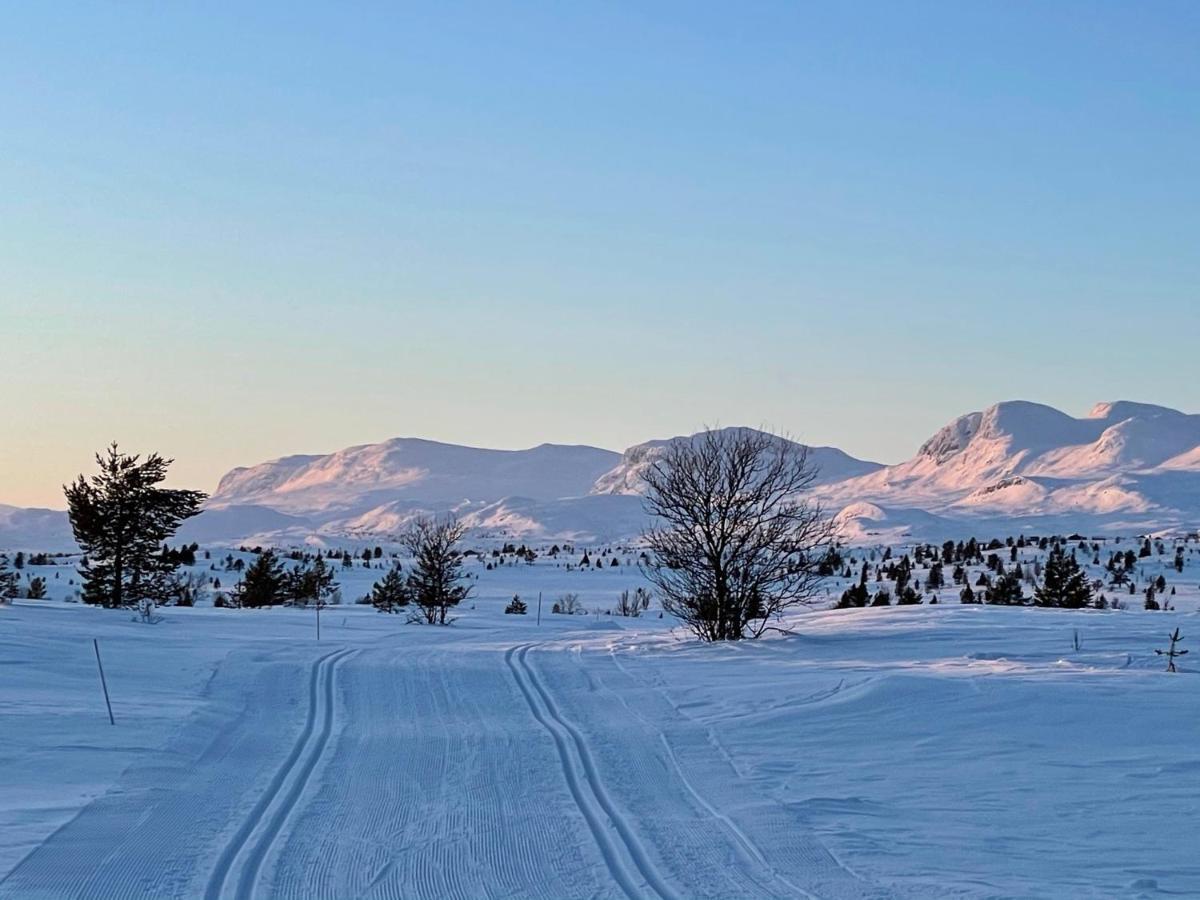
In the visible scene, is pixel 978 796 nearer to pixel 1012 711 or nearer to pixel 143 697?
pixel 1012 711

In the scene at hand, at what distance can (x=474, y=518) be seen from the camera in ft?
483

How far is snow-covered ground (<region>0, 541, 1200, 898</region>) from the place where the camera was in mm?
7930

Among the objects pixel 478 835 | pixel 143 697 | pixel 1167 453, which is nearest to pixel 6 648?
pixel 143 697

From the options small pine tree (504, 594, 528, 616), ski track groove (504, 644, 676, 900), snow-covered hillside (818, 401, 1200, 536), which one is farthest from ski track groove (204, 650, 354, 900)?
snow-covered hillside (818, 401, 1200, 536)

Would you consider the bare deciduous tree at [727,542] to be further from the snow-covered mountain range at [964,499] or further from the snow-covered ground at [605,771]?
the snow-covered mountain range at [964,499]

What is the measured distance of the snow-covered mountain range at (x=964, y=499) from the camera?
95.6 m

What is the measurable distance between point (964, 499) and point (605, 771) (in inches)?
4396

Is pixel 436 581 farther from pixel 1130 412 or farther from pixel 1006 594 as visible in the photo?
pixel 1130 412

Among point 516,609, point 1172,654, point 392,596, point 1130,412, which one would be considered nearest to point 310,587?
point 392,596

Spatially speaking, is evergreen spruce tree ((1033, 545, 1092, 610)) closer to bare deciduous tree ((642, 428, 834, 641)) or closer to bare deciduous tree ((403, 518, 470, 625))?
bare deciduous tree ((642, 428, 834, 641))

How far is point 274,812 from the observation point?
934cm

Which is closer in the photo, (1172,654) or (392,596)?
(1172,654)

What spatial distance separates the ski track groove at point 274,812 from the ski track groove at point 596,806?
2.14 metres

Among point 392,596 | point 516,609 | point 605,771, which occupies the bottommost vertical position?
point 516,609
